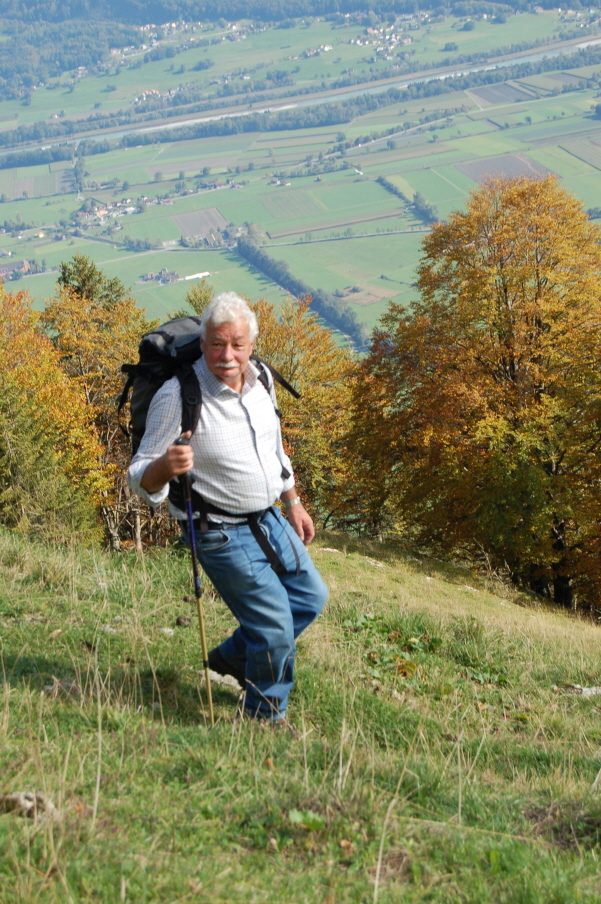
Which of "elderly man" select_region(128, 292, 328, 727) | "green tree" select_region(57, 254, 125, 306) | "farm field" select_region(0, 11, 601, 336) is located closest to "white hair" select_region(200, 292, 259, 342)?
"elderly man" select_region(128, 292, 328, 727)

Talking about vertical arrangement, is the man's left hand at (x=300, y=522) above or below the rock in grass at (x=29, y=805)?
above

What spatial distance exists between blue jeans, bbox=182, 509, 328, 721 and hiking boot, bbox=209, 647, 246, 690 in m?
0.20

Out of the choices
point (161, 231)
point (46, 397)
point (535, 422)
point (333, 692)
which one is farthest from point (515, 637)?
point (161, 231)

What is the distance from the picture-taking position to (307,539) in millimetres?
4727

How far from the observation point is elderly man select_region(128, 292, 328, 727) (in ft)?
12.6

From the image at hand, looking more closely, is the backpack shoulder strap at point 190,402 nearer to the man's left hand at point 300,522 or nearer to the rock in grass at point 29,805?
the man's left hand at point 300,522

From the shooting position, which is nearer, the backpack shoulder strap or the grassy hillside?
the grassy hillside

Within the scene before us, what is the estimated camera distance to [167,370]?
4102 mm

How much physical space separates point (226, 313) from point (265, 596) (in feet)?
4.91

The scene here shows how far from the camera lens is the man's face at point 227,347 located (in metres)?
3.86

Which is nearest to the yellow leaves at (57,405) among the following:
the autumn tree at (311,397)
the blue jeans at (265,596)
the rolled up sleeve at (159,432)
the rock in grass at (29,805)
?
the autumn tree at (311,397)

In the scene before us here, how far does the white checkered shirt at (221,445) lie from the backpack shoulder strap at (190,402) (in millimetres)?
26

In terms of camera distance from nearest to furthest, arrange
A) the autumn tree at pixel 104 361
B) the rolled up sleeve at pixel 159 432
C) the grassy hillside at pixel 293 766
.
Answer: the grassy hillside at pixel 293 766, the rolled up sleeve at pixel 159 432, the autumn tree at pixel 104 361

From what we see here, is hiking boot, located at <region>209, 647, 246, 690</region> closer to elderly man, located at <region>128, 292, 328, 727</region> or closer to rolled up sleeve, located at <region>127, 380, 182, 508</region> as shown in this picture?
elderly man, located at <region>128, 292, 328, 727</region>
